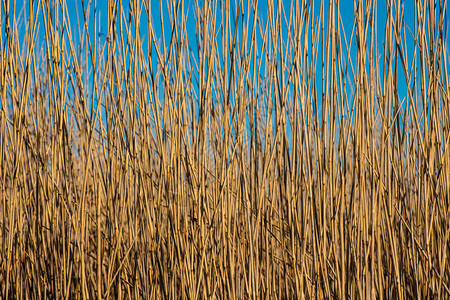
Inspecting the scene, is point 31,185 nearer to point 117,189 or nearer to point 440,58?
point 117,189

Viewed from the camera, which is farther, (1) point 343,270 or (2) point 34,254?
(2) point 34,254

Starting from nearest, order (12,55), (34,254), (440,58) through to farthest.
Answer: (440,58), (12,55), (34,254)

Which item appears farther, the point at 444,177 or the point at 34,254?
the point at 34,254

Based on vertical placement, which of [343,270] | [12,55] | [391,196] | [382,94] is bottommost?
[343,270]

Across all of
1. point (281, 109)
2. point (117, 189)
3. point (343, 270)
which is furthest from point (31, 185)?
point (343, 270)

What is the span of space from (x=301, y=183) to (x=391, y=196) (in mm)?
202

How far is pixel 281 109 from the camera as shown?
103 centimetres

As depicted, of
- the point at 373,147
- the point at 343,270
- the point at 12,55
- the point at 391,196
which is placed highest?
the point at 12,55

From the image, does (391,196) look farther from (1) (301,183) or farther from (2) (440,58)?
(2) (440,58)

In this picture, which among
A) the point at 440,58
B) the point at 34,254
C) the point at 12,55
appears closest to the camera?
the point at 440,58

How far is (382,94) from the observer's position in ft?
3.30

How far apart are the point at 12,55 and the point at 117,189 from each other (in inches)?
16.2

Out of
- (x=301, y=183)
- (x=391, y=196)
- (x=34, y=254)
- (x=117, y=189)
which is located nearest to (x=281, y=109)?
(x=301, y=183)

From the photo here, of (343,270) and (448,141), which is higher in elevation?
(448,141)
